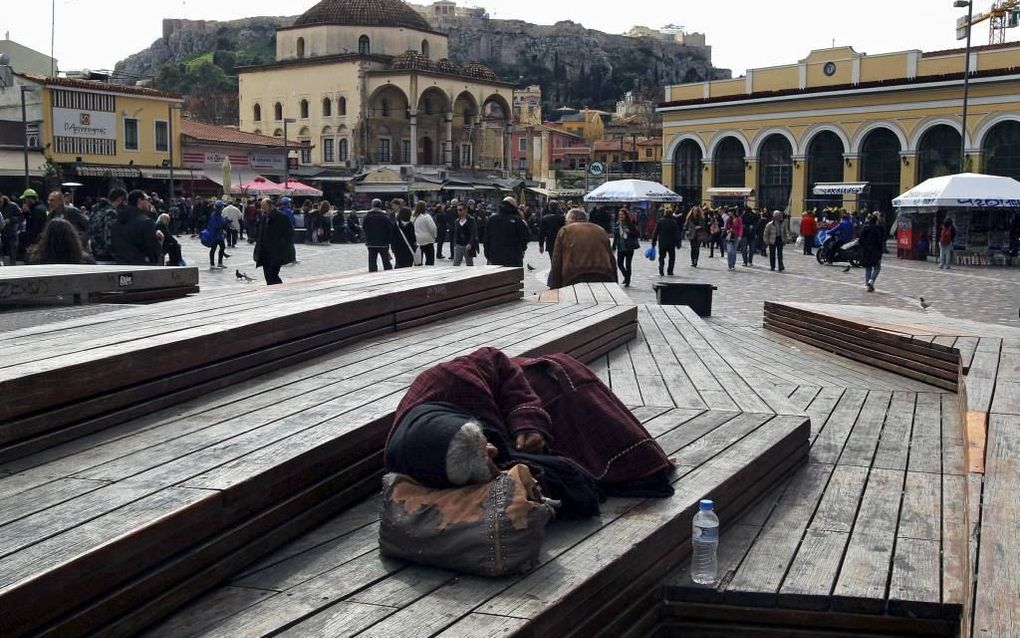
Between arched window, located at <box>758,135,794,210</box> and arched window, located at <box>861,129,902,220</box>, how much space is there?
3536mm

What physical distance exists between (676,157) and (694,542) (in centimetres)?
5104

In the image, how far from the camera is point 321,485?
4.12m

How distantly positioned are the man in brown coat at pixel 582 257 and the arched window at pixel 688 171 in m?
40.4

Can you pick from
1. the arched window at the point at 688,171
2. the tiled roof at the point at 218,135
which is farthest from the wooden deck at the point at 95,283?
the tiled roof at the point at 218,135

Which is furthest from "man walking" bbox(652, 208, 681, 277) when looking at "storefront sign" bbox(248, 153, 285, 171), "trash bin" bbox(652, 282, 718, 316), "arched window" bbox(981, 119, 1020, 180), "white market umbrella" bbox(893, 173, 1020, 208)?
"storefront sign" bbox(248, 153, 285, 171)

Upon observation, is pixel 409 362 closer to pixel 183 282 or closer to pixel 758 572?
pixel 758 572

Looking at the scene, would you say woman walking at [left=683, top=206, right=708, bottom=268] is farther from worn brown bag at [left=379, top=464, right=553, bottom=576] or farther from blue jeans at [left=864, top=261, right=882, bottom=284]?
worn brown bag at [left=379, top=464, right=553, bottom=576]

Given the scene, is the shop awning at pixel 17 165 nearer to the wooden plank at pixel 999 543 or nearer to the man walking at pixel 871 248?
the man walking at pixel 871 248

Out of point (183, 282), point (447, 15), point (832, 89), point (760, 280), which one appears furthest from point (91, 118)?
point (447, 15)

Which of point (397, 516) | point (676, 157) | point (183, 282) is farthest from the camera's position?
point (676, 157)

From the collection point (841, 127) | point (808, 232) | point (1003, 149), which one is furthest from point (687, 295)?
point (841, 127)

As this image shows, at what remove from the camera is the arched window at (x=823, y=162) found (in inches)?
1844

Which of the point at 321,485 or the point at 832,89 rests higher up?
the point at 832,89

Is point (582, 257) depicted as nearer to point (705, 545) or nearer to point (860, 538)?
point (860, 538)
